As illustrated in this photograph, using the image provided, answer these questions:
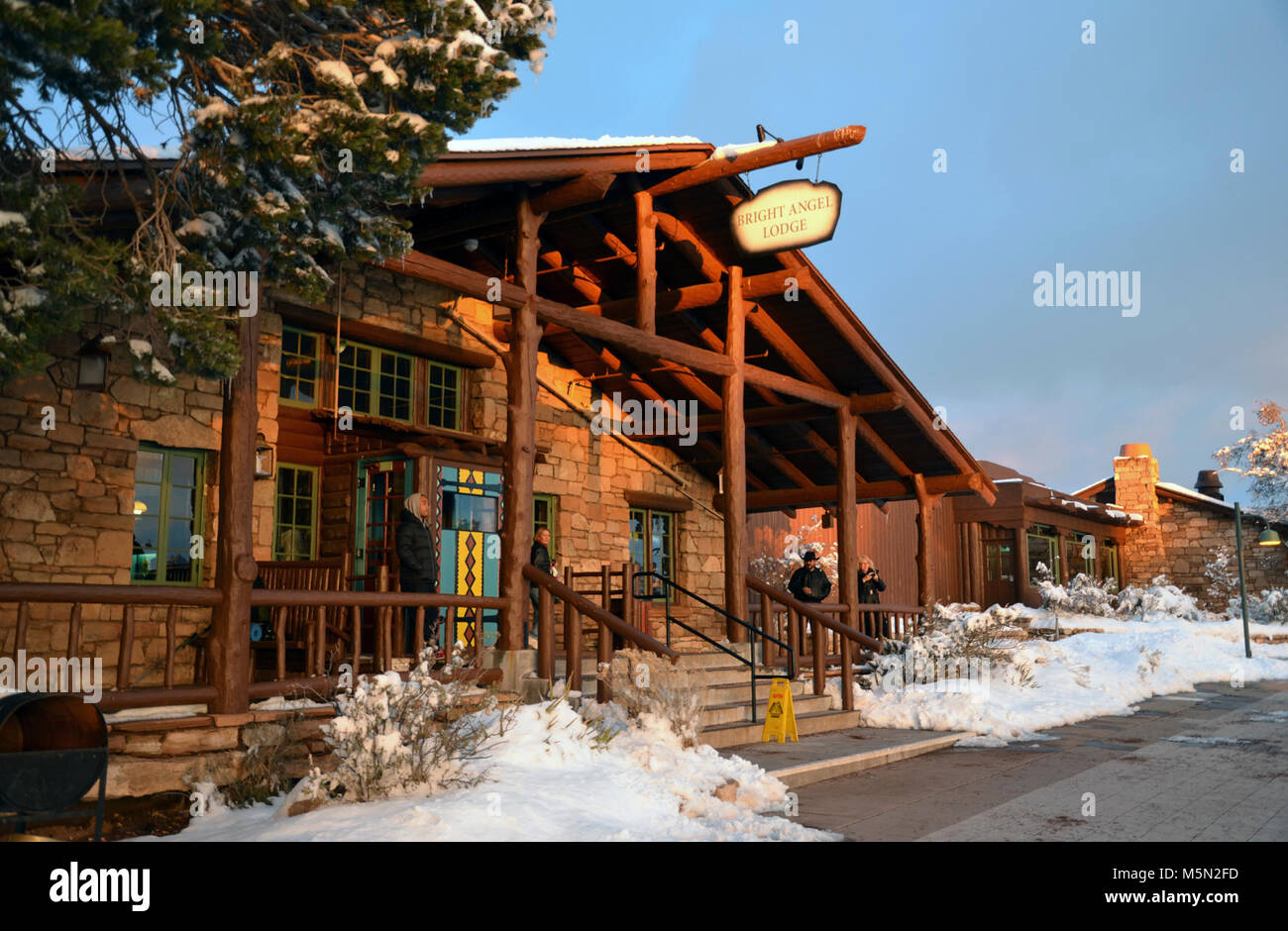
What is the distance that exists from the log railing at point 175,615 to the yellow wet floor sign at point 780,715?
2977 mm

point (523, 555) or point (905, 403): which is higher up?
point (905, 403)

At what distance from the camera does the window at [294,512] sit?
10.8 m

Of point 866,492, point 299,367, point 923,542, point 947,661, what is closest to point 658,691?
point 299,367

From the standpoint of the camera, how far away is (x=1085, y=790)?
25.2ft

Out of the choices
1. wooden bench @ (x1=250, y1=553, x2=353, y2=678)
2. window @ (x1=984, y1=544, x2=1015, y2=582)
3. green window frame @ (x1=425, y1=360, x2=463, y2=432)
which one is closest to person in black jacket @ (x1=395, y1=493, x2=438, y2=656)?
wooden bench @ (x1=250, y1=553, x2=353, y2=678)

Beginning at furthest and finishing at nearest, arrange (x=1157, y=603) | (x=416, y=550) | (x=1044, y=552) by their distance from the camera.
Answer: (x=1044, y=552)
(x=1157, y=603)
(x=416, y=550)

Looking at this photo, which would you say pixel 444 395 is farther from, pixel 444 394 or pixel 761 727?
pixel 761 727

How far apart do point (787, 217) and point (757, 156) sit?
743 mm

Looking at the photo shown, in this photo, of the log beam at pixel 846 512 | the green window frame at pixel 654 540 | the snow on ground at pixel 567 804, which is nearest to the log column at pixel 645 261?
the log beam at pixel 846 512

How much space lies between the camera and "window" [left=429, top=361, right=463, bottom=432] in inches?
492
